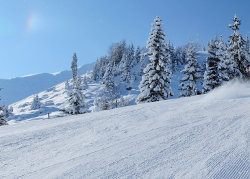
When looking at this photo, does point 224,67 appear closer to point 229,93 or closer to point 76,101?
point 76,101

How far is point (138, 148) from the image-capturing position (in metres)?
4.97

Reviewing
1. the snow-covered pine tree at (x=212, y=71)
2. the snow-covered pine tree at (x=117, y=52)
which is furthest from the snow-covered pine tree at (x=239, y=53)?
the snow-covered pine tree at (x=117, y=52)

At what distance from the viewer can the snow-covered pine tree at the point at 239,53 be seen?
30.9 metres

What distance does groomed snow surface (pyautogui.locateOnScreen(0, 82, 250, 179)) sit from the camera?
154 inches

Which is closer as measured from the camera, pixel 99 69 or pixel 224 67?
pixel 224 67

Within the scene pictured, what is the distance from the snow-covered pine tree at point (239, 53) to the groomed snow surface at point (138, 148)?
26.0 m

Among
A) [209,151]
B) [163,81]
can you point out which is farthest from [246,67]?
[209,151]

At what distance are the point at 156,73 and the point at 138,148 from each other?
20310 millimetres

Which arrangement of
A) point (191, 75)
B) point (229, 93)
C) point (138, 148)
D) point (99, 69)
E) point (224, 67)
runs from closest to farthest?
point (138, 148) < point (229, 93) < point (224, 67) < point (191, 75) < point (99, 69)

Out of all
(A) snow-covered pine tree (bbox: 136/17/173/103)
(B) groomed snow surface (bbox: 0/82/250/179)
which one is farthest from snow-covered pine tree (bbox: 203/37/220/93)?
(B) groomed snow surface (bbox: 0/82/250/179)

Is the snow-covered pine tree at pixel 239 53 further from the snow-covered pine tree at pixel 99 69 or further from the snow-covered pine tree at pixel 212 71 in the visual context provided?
the snow-covered pine tree at pixel 99 69

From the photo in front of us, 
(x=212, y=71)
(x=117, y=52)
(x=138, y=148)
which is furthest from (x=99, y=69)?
(x=138, y=148)

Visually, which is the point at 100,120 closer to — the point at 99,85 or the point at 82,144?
the point at 82,144

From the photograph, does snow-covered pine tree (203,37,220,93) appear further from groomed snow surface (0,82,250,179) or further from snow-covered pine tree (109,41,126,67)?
snow-covered pine tree (109,41,126,67)
